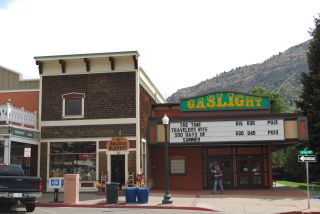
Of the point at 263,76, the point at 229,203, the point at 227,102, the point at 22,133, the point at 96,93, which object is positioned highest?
the point at 263,76

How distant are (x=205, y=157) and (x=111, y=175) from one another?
6862mm

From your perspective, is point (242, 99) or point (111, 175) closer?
point (111, 175)

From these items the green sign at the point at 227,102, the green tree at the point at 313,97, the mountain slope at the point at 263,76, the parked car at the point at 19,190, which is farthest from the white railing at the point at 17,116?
the mountain slope at the point at 263,76

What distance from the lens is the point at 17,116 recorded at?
25.4m

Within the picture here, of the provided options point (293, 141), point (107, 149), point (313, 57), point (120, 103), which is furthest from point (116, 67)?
point (313, 57)

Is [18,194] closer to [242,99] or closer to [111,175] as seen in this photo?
[111,175]

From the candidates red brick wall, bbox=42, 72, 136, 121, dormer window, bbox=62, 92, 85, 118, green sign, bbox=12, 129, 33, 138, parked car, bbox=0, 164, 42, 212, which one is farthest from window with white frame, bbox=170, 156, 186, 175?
parked car, bbox=0, 164, 42, 212

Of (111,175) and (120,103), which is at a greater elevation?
(120,103)

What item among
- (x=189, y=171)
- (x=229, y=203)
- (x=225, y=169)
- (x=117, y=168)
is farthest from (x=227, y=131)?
(x=229, y=203)

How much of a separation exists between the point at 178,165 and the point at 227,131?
503 centimetres

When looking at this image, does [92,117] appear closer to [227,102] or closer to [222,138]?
[222,138]

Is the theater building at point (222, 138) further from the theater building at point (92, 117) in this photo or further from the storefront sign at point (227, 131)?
the theater building at point (92, 117)

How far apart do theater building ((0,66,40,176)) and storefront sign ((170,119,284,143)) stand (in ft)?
27.5

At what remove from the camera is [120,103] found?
27781 millimetres
